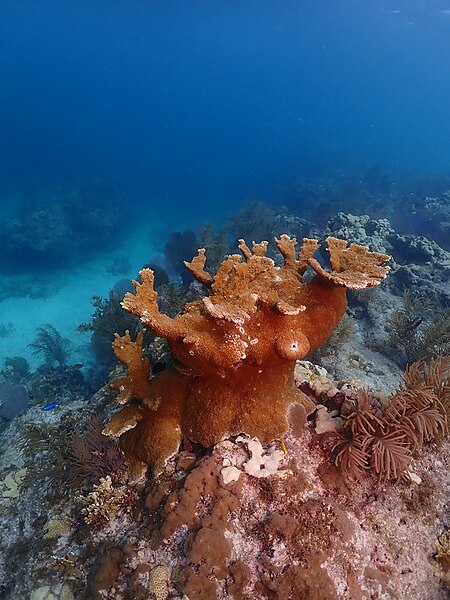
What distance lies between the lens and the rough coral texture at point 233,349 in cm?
312

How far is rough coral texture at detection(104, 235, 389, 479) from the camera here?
3.12 metres

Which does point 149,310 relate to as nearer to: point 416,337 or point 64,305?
point 416,337

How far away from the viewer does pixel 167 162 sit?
66250 millimetres

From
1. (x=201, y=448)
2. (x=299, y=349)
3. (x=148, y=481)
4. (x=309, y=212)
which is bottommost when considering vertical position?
(x=309, y=212)

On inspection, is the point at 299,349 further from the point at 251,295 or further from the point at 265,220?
the point at 265,220

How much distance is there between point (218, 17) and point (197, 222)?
106600 mm

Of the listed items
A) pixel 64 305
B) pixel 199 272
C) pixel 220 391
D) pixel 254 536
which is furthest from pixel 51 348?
pixel 254 536

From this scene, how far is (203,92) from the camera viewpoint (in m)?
164

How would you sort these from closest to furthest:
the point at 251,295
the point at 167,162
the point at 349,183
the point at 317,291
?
the point at 251,295 → the point at 317,291 → the point at 349,183 → the point at 167,162

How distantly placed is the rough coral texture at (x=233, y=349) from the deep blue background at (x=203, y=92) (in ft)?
115

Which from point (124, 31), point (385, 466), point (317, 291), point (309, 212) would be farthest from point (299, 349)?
point (124, 31)

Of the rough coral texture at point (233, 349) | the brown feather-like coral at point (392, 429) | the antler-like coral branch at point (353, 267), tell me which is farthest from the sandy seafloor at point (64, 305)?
the antler-like coral branch at point (353, 267)

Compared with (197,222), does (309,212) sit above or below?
above

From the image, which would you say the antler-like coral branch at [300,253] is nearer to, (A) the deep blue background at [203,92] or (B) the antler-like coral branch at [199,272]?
(B) the antler-like coral branch at [199,272]
